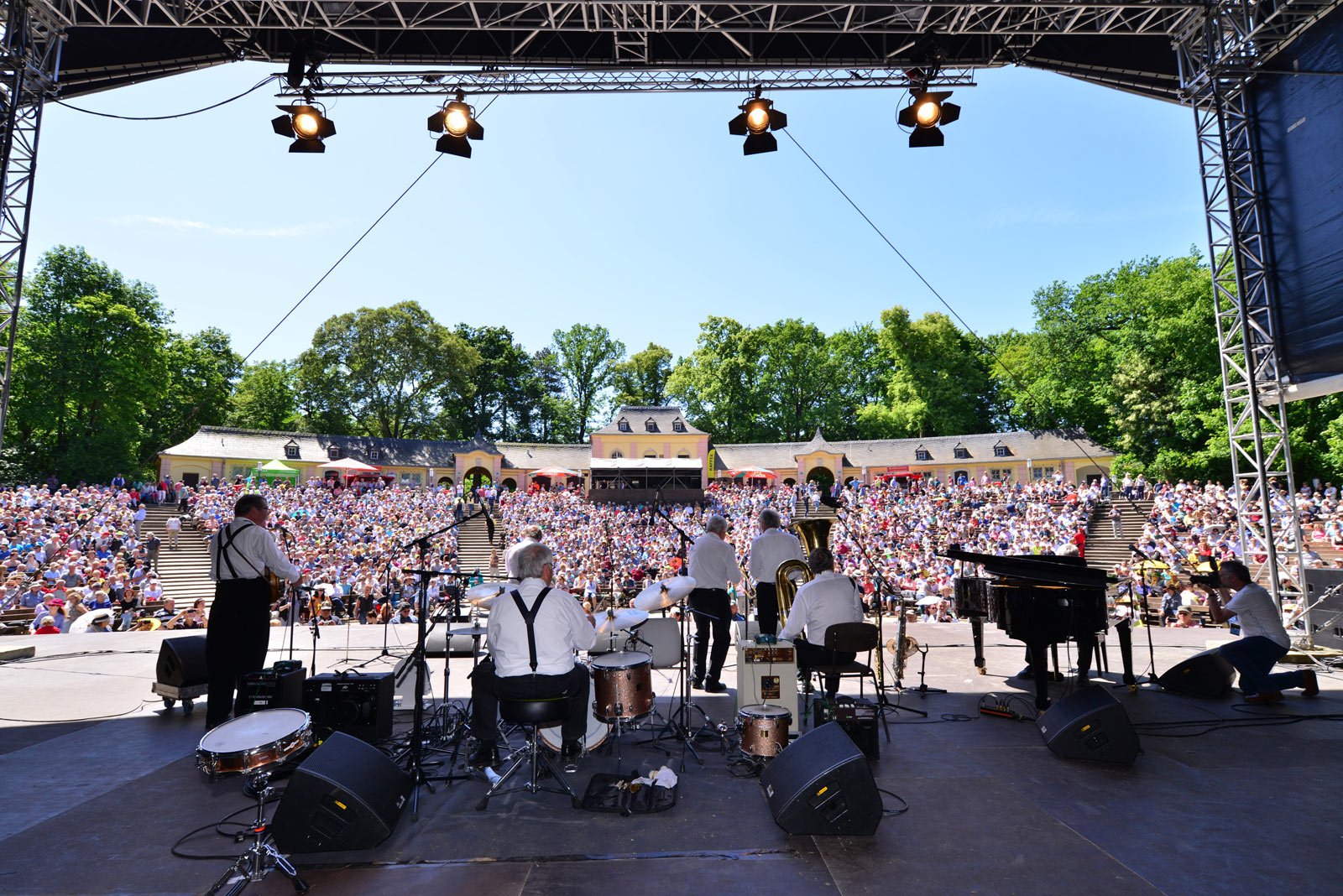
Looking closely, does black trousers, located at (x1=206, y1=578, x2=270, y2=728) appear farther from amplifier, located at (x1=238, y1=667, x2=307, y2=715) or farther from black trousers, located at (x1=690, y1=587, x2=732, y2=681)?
black trousers, located at (x1=690, y1=587, x2=732, y2=681)

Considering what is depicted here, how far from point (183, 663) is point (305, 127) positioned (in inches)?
197

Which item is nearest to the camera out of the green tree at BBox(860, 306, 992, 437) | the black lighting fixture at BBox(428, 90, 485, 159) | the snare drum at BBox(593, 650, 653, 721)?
the snare drum at BBox(593, 650, 653, 721)

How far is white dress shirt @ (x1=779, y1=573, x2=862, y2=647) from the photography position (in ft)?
15.7

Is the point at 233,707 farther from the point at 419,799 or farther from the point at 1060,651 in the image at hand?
the point at 1060,651

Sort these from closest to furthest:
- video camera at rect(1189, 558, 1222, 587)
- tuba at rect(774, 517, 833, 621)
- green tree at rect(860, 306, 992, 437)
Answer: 1. tuba at rect(774, 517, 833, 621)
2. video camera at rect(1189, 558, 1222, 587)
3. green tree at rect(860, 306, 992, 437)

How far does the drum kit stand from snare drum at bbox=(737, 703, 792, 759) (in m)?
2.38

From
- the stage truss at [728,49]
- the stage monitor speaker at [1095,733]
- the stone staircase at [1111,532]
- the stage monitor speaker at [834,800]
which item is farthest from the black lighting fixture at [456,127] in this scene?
the stone staircase at [1111,532]

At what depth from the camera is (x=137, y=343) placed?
29.7m

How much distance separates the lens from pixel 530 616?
3742 mm

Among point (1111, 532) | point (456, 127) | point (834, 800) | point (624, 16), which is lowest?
point (834, 800)

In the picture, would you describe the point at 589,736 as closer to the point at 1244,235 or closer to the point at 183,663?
the point at 183,663

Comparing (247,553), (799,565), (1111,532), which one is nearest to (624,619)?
(799,565)

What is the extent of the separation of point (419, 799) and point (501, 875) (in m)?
1.10

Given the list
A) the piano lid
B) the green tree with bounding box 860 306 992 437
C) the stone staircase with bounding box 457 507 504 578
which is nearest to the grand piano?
the piano lid
